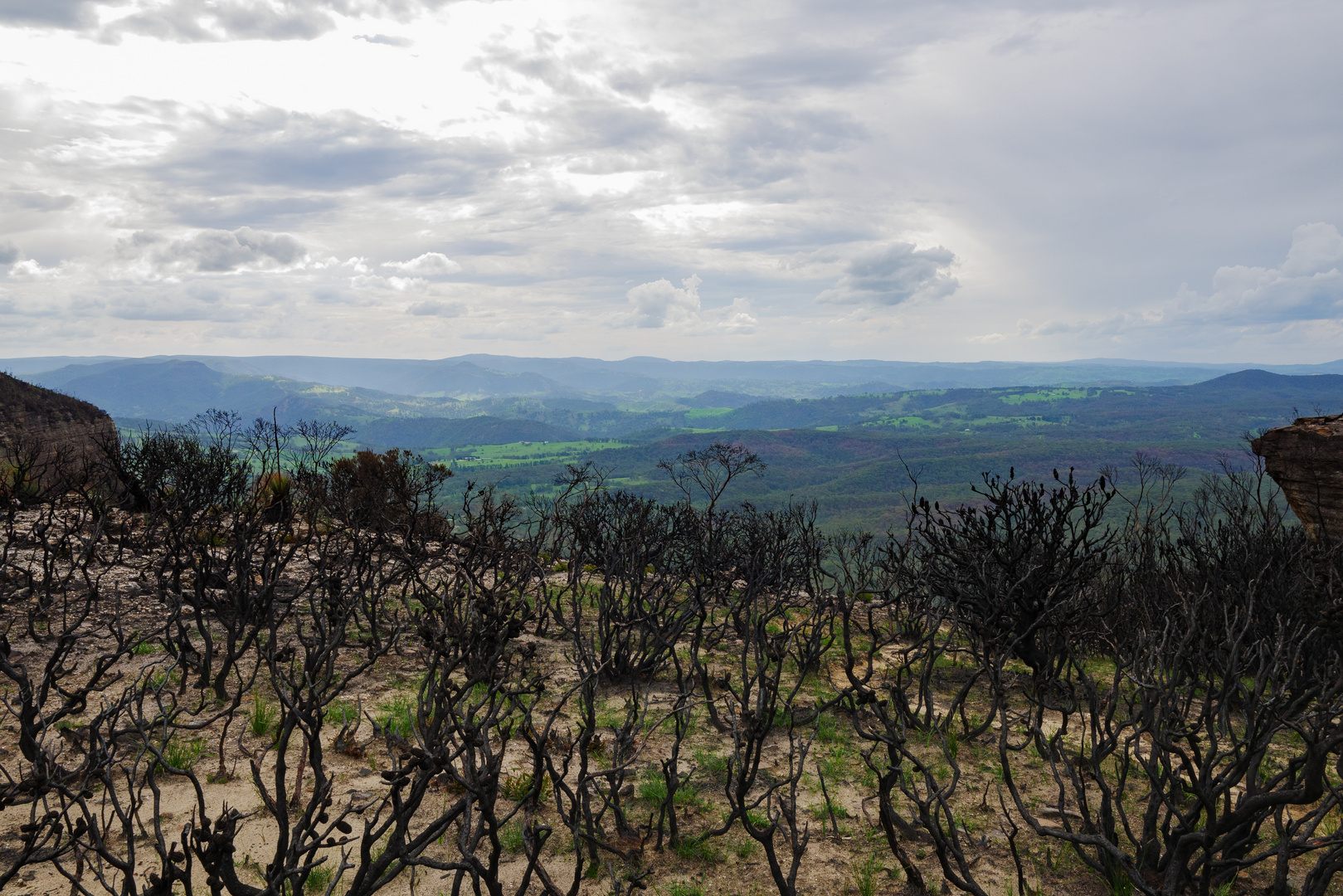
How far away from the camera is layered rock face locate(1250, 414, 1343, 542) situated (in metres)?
18.1

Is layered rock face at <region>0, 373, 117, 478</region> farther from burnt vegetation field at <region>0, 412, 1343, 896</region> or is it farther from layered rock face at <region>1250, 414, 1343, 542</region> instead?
layered rock face at <region>1250, 414, 1343, 542</region>

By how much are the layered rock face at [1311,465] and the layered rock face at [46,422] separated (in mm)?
45645

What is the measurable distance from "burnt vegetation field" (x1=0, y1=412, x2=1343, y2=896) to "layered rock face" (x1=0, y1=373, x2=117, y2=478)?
22.8m

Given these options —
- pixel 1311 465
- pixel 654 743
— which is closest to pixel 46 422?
pixel 654 743

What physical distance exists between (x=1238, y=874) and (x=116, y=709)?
35.5ft

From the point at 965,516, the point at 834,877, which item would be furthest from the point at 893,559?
the point at 834,877

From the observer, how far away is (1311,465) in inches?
727

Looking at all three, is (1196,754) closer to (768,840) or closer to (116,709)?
(768,840)

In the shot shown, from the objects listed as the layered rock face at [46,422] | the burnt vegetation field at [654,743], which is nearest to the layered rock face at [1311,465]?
the burnt vegetation field at [654,743]

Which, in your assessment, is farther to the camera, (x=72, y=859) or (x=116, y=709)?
(x=72, y=859)

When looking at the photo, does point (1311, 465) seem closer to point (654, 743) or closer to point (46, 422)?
point (654, 743)

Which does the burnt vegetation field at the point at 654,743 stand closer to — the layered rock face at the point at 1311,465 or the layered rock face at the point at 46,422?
the layered rock face at the point at 1311,465

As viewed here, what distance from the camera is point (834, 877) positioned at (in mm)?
7566

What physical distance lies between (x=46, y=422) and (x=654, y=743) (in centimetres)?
4372
